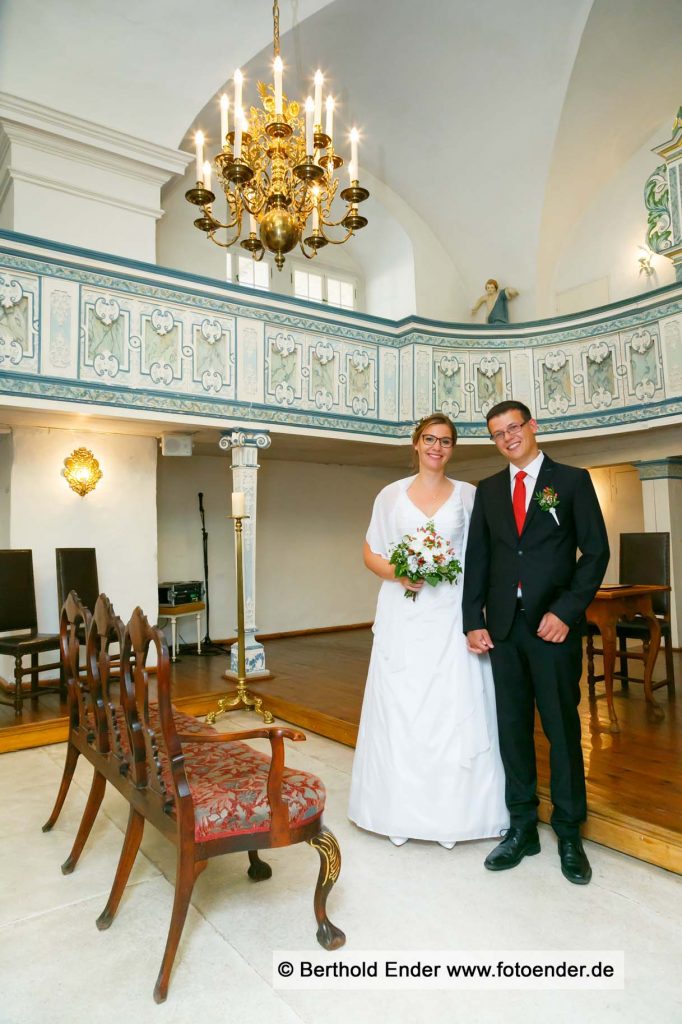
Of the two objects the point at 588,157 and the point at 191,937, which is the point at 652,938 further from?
the point at 588,157

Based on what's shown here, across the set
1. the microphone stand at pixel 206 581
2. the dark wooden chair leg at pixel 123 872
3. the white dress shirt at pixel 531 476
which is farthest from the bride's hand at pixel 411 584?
the microphone stand at pixel 206 581

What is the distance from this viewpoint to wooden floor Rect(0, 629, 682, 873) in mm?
2979

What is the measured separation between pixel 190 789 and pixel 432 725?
4.08 ft

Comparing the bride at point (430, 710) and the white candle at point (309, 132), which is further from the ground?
the white candle at point (309, 132)

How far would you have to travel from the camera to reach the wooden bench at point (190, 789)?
82.7 inches

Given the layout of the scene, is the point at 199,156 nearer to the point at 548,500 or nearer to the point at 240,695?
the point at 548,500

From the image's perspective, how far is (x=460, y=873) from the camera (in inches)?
110

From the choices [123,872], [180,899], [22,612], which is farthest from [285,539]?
[180,899]

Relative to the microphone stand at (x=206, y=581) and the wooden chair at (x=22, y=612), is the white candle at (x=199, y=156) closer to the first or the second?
the wooden chair at (x=22, y=612)

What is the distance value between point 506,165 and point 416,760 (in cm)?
916

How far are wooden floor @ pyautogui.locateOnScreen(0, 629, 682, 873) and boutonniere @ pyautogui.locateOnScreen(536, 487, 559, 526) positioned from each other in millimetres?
1495

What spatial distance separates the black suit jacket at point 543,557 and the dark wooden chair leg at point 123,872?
5.31ft

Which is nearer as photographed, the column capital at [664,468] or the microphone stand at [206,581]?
the column capital at [664,468]

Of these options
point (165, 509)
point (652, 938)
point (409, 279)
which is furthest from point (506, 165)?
point (652, 938)
